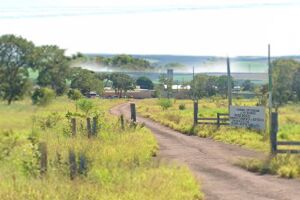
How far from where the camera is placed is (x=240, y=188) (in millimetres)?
14273

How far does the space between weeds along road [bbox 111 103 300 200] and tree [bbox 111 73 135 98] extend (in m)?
113

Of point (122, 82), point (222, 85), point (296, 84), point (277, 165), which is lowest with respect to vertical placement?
point (277, 165)

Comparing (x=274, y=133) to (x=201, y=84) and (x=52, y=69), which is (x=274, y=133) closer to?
(x=52, y=69)

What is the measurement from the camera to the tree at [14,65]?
100875mm

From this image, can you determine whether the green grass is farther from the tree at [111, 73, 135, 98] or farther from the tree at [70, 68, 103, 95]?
the tree at [111, 73, 135, 98]

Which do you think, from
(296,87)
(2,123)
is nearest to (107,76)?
(296,87)

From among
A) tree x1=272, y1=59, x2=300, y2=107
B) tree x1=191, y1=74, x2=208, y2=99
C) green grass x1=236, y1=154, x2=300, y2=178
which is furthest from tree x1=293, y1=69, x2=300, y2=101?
green grass x1=236, y1=154, x2=300, y2=178

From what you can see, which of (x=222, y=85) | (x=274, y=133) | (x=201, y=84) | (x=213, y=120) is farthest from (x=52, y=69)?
(x=274, y=133)

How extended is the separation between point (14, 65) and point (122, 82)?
37774mm

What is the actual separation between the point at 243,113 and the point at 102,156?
1461 centimetres

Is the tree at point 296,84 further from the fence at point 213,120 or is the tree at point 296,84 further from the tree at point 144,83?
the tree at point 144,83

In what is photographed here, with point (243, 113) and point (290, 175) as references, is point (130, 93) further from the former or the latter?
point (290, 175)

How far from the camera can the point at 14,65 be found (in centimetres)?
10838

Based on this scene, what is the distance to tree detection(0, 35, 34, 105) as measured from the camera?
10088 cm
